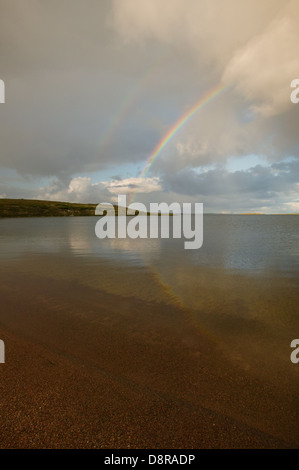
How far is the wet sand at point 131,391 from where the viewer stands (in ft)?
12.9

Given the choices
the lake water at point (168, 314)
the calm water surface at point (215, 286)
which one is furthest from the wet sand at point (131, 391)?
the calm water surface at point (215, 286)

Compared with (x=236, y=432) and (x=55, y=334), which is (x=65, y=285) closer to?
(x=55, y=334)

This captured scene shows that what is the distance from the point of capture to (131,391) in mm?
4945

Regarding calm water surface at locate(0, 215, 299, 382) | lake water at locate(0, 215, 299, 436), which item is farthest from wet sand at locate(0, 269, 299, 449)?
calm water surface at locate(0, 215, 299, 382)

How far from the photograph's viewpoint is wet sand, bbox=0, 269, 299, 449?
3.95 metres

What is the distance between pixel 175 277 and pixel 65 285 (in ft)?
22.3

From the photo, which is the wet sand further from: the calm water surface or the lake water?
the calm water surface

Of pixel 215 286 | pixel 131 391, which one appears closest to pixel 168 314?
pixel 131 391

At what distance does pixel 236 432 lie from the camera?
405cm

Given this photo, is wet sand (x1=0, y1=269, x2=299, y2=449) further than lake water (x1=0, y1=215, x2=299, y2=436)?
No

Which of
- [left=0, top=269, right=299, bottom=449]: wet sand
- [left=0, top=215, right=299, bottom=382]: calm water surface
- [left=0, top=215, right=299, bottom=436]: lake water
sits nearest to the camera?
[left=0, top=269, right=299, bottom=449]: wet sand

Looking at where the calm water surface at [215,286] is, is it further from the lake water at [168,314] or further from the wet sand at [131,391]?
the wet sand at [131,391]

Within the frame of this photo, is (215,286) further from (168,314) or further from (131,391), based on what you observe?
(131,391)

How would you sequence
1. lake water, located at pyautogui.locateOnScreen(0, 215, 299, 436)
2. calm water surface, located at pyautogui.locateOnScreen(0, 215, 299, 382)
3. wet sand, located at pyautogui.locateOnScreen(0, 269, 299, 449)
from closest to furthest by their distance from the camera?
wet sand, located at pyautogui.locateOnScreen(0, 269, 299, 449) → lake water, located at pyautogui.locateOnScreen(0, 215, 299, 436) → calm water surface, located at pyautogui.locateOnScreen(0, 215, 299, 382)
